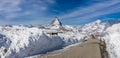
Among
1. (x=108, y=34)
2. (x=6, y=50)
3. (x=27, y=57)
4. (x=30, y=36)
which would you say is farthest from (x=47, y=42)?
(x=108, y=34)

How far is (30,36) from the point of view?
21.3 meters

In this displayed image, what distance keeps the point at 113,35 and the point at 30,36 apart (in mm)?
17189

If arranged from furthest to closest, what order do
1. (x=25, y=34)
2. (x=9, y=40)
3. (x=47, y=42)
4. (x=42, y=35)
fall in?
(x=47, y=42)
(x=42, y=35)
(x=25, y=34)
(x=9, y=40)

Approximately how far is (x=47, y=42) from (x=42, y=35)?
1.86 m

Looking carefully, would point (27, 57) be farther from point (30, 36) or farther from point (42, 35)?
point (42, 35)

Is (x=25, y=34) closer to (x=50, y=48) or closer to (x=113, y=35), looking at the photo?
(x=50, y=48)

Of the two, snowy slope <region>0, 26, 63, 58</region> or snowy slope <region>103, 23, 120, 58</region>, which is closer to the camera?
snowy slope <region>103, 23, 120, 58</region>

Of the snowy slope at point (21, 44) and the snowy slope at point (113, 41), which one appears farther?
the snowy slope at point (21, 44)

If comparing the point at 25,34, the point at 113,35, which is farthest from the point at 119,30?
the point at 25,34

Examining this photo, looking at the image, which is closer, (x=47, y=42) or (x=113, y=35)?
(x=113, y=35)

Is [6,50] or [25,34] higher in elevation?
[25,34]

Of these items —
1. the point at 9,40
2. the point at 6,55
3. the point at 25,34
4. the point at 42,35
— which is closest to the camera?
the point at 6,55

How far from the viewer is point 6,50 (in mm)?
17312

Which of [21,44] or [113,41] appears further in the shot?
[21,44]
